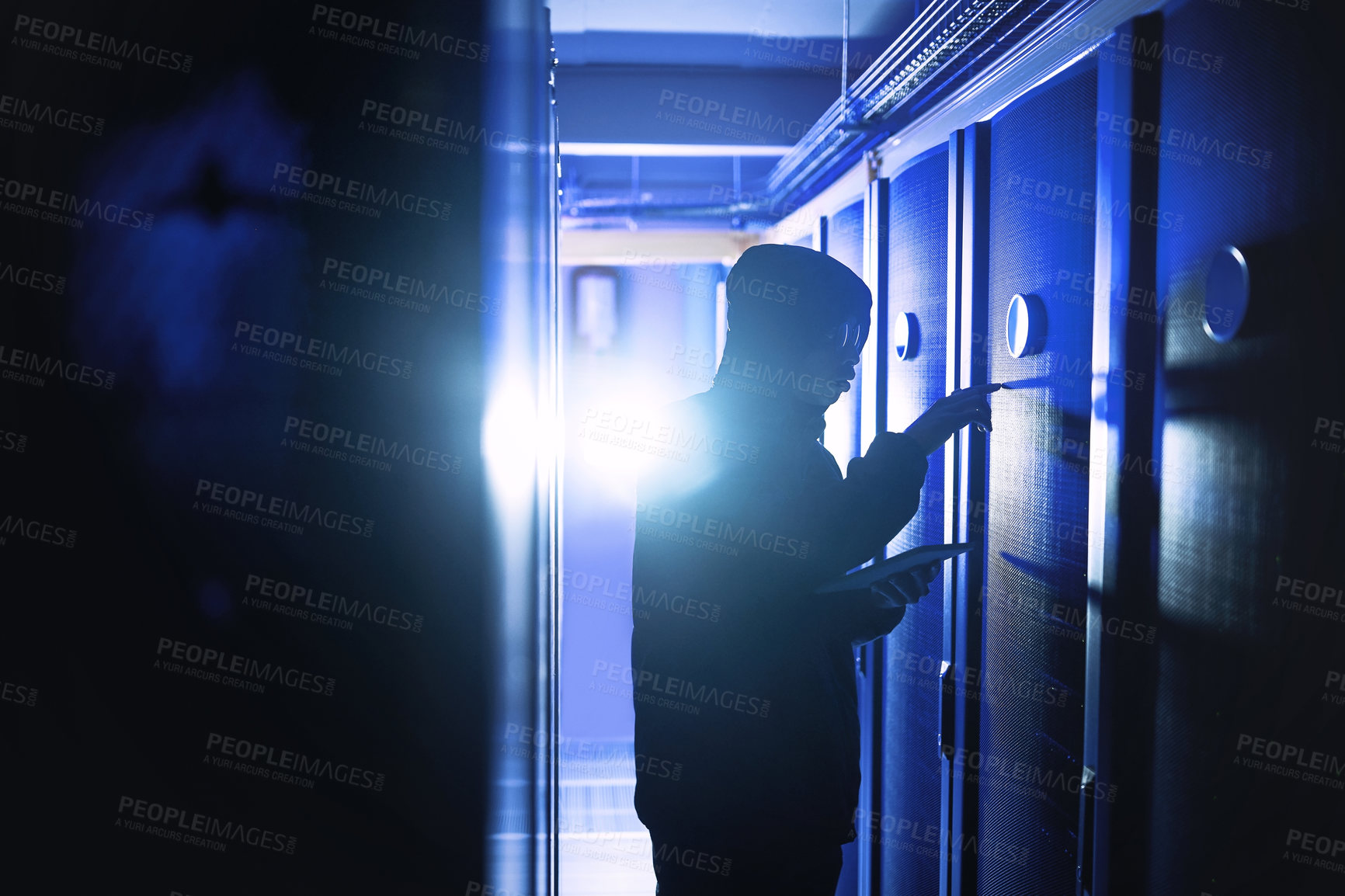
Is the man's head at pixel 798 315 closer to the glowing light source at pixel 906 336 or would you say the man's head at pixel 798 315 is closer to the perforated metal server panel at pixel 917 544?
the perforated metal server panel at pixel 917 544

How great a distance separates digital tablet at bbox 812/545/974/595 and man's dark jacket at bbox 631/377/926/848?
24mm

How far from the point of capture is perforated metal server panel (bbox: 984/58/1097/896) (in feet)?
4.88

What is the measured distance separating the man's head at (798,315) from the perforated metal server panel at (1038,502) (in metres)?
0.37

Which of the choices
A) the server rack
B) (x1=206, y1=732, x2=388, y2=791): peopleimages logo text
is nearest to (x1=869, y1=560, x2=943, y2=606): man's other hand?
the server rack

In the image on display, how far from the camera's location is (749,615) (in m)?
1.55

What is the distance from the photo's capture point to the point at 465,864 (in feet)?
2.61

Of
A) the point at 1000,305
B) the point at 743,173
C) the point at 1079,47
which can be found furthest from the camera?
the point at 743,173

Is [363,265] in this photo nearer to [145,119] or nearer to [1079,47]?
[145,119]

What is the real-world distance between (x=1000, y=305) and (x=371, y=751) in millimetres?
1589

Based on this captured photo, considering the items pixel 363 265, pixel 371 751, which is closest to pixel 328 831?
pixel 371 751

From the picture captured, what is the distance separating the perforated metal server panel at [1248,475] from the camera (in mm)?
1011

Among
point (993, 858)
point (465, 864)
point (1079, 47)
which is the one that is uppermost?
point (1079, 47)

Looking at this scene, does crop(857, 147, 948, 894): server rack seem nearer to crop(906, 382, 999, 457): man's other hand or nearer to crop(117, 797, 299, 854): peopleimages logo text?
crop(906, 382, 999, 457): man's other hand

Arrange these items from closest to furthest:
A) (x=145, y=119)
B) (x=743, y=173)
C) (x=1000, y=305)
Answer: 1. (x=145, y=119)
2. (x=1000, y=305)
3. (x=743, y=173)
